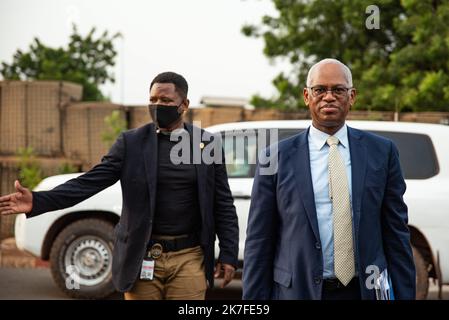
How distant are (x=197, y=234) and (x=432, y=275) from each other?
4423mm

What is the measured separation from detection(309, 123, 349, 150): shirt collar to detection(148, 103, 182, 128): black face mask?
1259mm

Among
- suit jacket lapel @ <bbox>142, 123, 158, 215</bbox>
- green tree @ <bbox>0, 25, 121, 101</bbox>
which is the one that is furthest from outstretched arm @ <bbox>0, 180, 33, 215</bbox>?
green tree @ <bbox>0, 25, 121, 101</bbox>

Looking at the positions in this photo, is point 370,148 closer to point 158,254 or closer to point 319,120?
point 319,120

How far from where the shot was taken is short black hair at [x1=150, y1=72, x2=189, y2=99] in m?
4.85

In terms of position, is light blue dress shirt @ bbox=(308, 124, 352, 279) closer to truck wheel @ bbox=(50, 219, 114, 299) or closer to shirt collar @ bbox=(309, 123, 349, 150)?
shirt collar @ bbox=(309, 123, 349, 150)

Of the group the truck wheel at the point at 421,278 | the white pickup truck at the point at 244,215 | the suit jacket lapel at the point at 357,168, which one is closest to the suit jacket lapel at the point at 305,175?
the suit jacket lapel at the point at 357,168

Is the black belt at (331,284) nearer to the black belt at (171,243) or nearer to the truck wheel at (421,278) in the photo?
the black belt at (171,243)

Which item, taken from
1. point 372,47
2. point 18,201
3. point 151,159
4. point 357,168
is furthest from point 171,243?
point 372,47

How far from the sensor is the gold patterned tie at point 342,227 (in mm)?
3539

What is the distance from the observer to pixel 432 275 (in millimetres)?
8594

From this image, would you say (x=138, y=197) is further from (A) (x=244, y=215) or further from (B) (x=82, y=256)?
(B) (x=82, y=256)

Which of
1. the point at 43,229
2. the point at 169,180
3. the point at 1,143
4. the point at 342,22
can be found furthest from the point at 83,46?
the point at 169,180

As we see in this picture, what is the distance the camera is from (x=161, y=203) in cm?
475

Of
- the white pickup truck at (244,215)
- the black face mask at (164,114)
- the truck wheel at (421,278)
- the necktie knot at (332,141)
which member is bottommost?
the truck wheel at (421,278)
